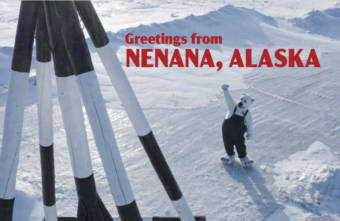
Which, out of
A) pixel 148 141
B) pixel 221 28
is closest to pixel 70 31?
pixel 148 141

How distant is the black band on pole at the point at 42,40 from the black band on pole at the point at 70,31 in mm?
183

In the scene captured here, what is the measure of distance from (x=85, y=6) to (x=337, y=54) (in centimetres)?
946

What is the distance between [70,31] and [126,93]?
0.52 meters

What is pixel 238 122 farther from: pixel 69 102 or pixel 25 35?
pixel 25 35

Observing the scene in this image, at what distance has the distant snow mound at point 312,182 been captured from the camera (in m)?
3.92

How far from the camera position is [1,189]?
2.25 metres

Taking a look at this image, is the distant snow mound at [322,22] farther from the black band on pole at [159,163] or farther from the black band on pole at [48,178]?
the black band on pole at [48,178]

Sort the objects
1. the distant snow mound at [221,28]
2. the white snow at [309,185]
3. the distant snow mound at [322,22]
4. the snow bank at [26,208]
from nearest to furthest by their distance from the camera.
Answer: the snow bank at [26,208], the white snow at [309,185], the distant snow mound at [221,28], the distant snow mound at [322,22]

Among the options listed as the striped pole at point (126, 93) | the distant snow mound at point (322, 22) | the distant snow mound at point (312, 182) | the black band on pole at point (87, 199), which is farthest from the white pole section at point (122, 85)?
the distant snow mound at point (322, 22)

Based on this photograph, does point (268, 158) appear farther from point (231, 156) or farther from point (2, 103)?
point (2, 103)

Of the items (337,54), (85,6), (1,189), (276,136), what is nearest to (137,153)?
(276,136)

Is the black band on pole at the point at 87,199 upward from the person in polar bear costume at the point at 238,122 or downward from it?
upward

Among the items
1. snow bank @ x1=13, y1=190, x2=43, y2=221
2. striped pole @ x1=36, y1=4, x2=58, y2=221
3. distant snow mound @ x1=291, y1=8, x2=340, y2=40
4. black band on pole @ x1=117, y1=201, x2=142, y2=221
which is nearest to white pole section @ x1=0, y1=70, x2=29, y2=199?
striped pole @ x1=36, y1=4, x2=58, y2=221

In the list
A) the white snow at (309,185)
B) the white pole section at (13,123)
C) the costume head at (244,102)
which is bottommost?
the white snow at (309,185)
